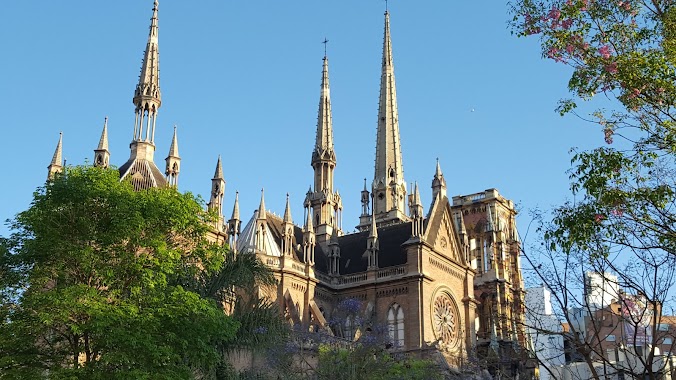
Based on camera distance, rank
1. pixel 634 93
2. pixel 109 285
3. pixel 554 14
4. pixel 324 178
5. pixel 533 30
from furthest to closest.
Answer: pixel 324 178 → pixel 109 285 → pixel 533 30 → pixel 554 14 → pixel 634 93

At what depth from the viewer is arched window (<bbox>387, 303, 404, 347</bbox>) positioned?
50594mm

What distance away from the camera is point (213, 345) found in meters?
22.9

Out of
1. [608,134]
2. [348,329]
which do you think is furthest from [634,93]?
[348,329]

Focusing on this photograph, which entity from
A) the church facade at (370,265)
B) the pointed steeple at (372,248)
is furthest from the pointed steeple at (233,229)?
the pointed steeple at (372,248)

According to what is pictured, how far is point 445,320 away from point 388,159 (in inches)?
890

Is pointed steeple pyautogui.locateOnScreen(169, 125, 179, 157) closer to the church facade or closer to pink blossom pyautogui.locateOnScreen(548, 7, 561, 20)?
the church facade

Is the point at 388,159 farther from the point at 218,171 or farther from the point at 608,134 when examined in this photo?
the point at 608,134

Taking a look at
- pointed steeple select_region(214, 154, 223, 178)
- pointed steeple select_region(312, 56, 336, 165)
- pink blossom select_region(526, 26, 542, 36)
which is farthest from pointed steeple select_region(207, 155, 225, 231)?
pink blossom select_region(526, 26, 542, 36)

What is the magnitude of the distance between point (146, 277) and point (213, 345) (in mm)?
3138

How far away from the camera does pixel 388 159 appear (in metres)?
73.1

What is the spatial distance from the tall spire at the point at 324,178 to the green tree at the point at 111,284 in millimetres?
35376

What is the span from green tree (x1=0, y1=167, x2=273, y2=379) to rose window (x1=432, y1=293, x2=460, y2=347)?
28.6m

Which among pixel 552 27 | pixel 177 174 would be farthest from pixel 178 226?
pixel 177 174

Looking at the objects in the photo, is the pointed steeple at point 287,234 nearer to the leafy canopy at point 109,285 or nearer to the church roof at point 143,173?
the church roof at point 143,173
